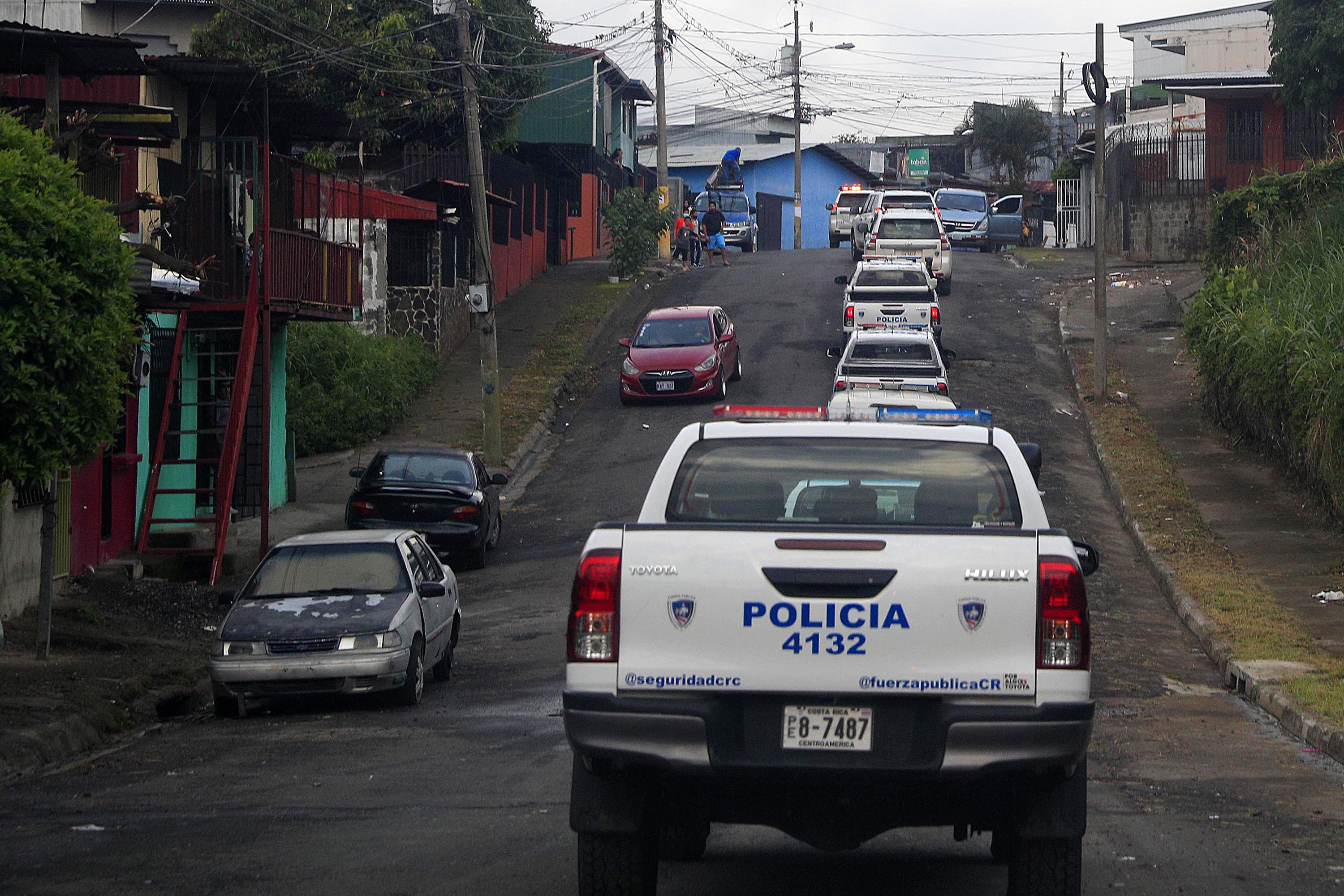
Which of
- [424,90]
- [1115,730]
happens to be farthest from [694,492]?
[424,90]

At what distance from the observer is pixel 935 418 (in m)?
6.86

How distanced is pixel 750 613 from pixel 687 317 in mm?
24629

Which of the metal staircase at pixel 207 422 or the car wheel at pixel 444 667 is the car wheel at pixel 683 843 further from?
the metal staircase at pixel 207 422

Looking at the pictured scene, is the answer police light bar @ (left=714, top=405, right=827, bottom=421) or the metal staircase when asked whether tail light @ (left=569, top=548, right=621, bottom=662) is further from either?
the metal staircase

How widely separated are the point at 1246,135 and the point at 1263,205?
1394 centimetres

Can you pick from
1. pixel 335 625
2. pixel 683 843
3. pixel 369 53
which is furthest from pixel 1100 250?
pixel 683 843

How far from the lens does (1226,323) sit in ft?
80.3

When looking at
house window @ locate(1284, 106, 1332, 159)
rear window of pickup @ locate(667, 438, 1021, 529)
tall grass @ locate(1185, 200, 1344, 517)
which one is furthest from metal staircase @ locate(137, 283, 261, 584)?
house window @ locate(1284, 106, 1332, 159)

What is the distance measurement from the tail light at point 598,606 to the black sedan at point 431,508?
1444 centimetres

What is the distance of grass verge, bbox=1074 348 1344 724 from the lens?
1250cm

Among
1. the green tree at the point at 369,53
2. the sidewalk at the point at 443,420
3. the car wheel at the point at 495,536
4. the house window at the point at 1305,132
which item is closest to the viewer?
the car wheel at the point at 495,536

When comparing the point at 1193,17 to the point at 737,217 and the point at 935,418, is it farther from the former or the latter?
the point at 935,418

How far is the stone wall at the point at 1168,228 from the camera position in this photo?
139ft

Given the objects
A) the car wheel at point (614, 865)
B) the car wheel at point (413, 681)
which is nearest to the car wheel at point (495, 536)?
the car wheel at point (413, 681)
